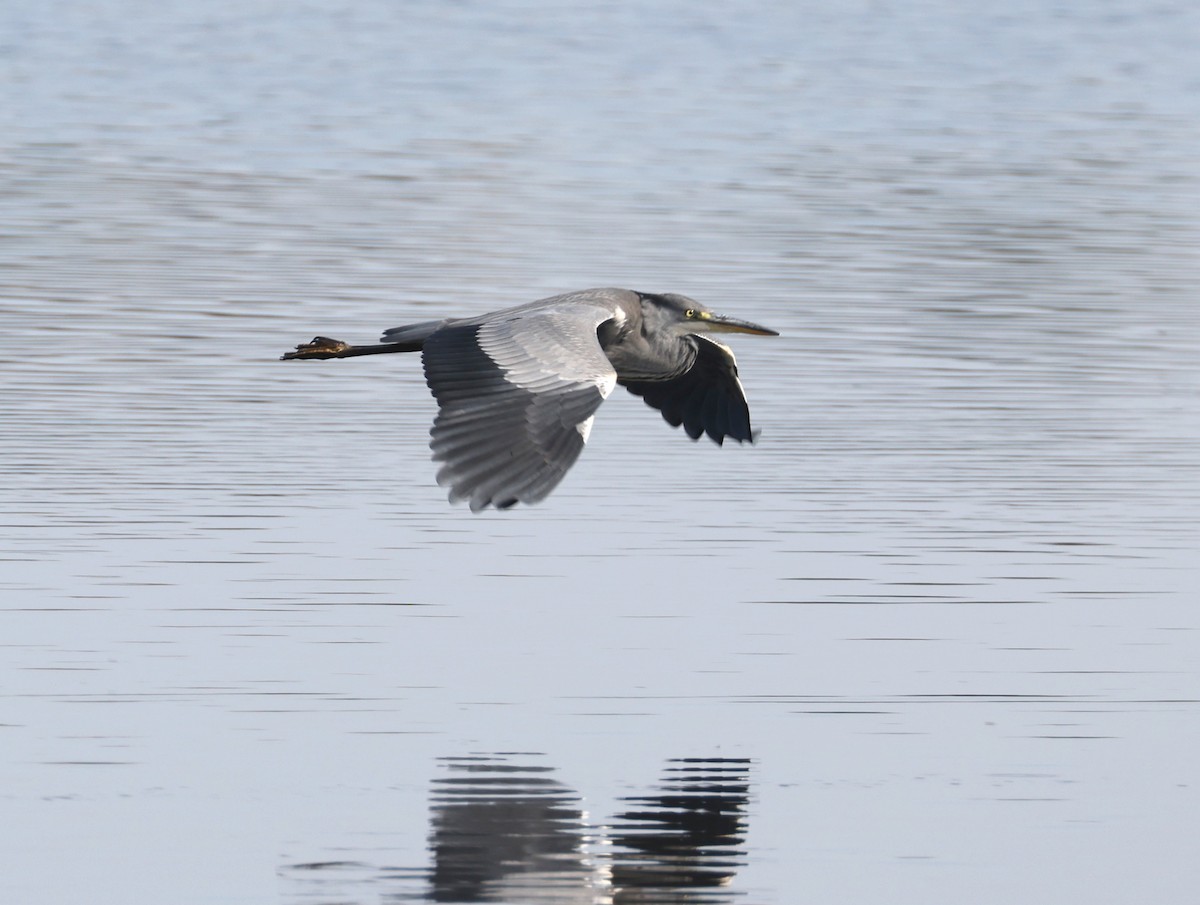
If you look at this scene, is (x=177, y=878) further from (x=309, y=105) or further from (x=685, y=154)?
(x=309, y=105)

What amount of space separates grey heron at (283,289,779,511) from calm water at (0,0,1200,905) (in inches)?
24.4

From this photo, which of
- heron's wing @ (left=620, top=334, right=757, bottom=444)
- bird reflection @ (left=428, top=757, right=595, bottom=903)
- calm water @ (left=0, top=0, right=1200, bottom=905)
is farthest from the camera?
heron's wing @ (left=620, top=334, right=757, bottom=444)

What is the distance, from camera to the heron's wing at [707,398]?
9938 millimetres

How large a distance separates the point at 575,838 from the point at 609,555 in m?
3.19

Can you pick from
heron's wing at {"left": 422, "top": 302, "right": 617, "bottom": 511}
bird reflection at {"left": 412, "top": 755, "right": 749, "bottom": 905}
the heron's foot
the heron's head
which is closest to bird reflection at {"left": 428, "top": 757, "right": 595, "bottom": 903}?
bird reflection at {"left": 412, "top": 755, "right": 749, "bottom": 905}

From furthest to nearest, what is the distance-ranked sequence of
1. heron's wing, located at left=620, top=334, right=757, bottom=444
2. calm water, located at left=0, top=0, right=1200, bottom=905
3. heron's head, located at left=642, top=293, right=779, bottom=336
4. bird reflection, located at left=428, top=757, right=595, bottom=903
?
heron's wing, located at left=620, top=334, right=757, bottom=444
heron's head, located at left=642, top=293, right=779, bottom=336
calm water, located at left=0, top=0, right=1200, bottom=905
bird reflection, located at left=428, top=757, right=595, bottom=903

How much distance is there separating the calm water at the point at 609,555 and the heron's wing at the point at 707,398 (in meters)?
0.45

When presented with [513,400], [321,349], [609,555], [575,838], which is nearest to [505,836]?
[575,838]

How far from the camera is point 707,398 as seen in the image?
10.0 m

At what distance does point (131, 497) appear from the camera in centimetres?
1050

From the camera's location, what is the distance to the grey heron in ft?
24.2

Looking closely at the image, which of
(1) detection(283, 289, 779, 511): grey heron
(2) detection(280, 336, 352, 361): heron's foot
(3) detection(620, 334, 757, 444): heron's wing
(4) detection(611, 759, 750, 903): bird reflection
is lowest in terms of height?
(4) detection(611, 759, 750, 903): bird reflection

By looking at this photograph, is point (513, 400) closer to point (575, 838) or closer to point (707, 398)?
point (575, 838)

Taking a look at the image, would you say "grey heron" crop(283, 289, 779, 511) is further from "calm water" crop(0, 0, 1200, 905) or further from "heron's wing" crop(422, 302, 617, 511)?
"calm water" crop(0, 0, 1200, 905)
